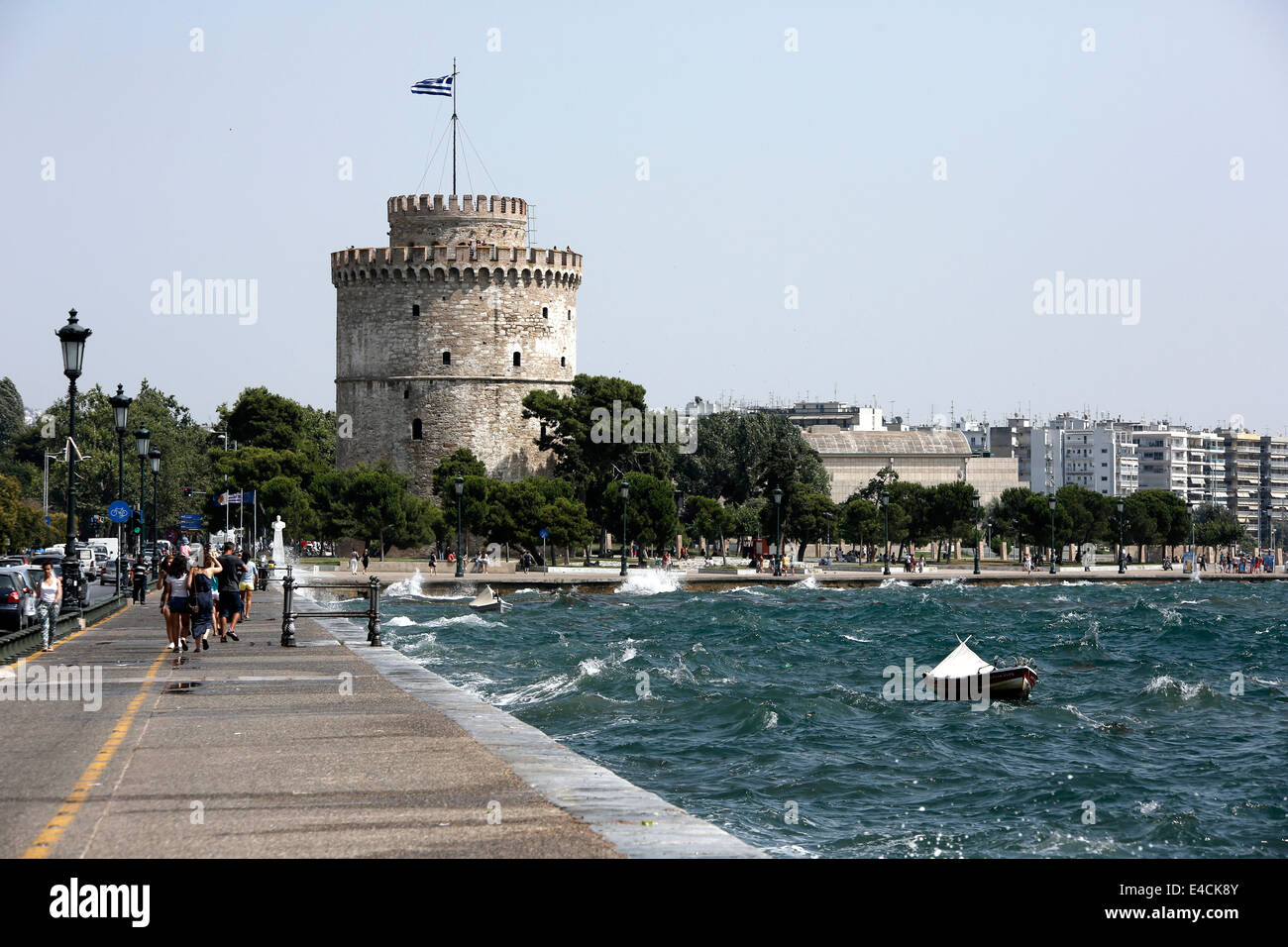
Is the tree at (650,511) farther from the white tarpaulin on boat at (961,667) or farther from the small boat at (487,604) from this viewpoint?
the white tarpaulin on boat at (961,667)

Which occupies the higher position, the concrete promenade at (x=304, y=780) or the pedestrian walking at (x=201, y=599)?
the pedestrian walking at (x=201, y=599)

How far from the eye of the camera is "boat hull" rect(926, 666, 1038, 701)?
25.7 metres

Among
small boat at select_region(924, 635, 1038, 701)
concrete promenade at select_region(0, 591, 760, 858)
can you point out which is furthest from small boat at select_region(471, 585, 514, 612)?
concrete promenade at select_region(0, 591, 760, 858)

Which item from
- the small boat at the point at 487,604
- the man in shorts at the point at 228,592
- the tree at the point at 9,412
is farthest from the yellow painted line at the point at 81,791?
the tree at the point at 9,412

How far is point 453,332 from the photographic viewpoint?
88.2 m

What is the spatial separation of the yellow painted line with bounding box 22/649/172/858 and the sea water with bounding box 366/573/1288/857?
5487 mm

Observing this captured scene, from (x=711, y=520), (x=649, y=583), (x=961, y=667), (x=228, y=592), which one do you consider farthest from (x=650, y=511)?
(x=228, y=592)

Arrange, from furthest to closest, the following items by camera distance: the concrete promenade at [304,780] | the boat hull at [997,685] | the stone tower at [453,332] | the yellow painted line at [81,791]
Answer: the stone tower at [453,332] → the boat hull at [997,685] → the concrete promenade at [304,780] → the yellow painted line at [81,791]

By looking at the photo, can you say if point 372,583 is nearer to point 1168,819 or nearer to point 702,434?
point 1168,819

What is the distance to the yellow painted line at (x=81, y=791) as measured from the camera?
27.3 feet

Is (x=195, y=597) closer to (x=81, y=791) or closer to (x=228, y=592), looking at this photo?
(x=228, y=592)

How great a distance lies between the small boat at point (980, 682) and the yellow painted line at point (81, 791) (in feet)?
49.0

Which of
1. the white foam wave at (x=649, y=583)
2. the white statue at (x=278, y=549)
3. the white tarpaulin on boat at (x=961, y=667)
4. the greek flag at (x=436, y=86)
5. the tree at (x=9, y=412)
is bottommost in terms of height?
the white foam wave at (x=649, y=583)

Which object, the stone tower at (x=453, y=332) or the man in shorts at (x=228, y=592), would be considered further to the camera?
the stone tower at (x=453, y=332)
